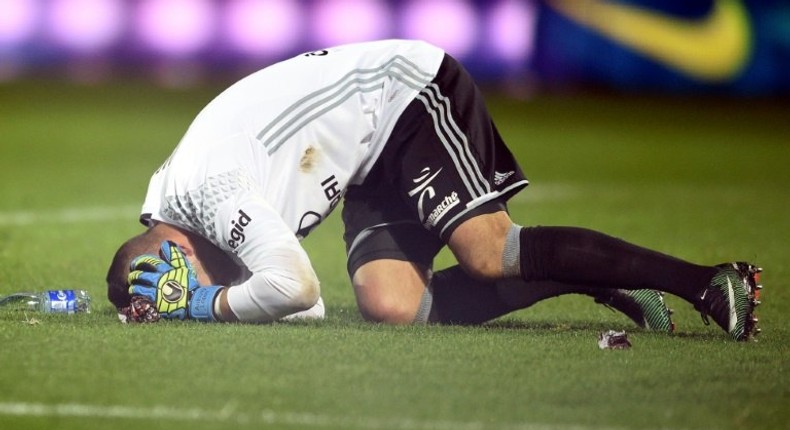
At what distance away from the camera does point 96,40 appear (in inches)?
1069

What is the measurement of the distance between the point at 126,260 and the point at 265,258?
27.9 inches

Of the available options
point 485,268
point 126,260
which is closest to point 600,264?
point 485,268

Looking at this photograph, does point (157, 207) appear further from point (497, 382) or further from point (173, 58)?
point (173, 58)

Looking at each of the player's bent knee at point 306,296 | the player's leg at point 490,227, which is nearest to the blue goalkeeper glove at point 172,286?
the player's bent knee at point 306,296

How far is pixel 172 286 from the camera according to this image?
5957 millimetres

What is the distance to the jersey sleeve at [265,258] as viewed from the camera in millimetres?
5746

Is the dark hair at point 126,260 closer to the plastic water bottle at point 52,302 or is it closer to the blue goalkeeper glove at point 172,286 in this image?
the blue goalkeeper glove at point 172,286

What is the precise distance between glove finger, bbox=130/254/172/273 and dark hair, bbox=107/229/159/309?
0.12 metres

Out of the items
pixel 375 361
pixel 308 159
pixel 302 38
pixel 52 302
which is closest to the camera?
pixel 375 361

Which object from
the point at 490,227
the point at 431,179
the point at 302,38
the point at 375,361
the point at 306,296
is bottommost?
the point at 302,38

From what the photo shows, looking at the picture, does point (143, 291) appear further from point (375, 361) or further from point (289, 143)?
point (375, 361)

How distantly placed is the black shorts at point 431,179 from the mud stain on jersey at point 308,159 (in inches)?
12.3

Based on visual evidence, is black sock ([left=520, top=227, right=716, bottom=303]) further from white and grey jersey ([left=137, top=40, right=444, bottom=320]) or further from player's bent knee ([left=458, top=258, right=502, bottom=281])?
white and grey jersey ([left=137, top=40, right=444, bottom=320])

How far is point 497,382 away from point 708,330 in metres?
1.62
